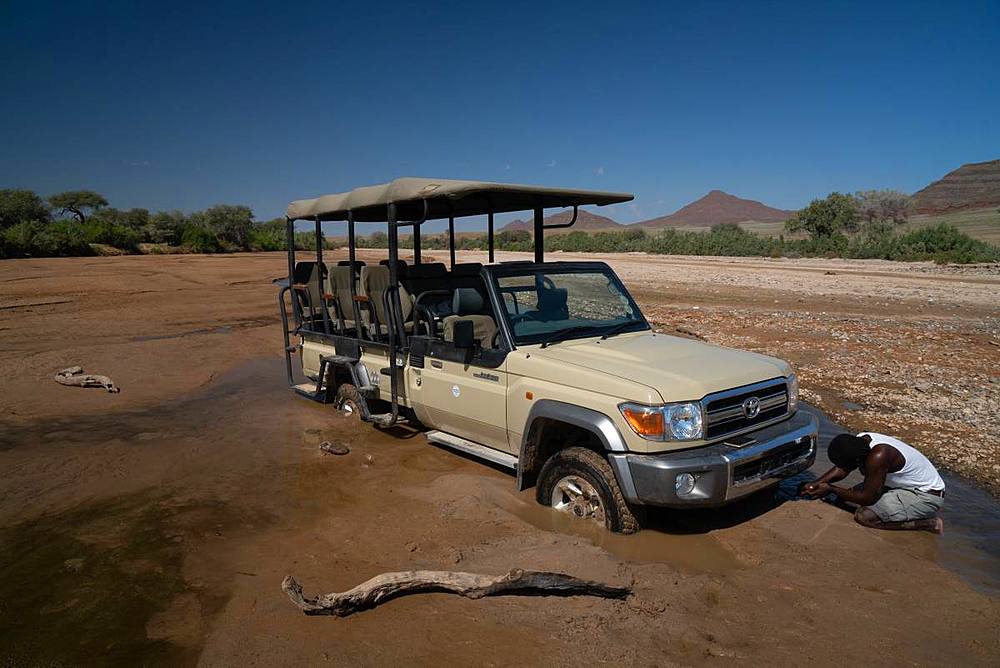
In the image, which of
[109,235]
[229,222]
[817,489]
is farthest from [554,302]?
[229,222]

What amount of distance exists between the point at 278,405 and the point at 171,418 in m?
1.30

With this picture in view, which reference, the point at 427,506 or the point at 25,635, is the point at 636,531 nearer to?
the point at 427,506

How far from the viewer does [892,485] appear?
473 cm

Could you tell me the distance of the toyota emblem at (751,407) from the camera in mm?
4309

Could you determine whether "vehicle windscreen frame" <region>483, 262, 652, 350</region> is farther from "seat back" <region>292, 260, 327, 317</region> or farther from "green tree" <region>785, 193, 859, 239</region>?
"green tree" <region>785, 193, 859, 239</region>

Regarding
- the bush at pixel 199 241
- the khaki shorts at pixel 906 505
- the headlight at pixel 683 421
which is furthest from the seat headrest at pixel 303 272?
the bush at pixel 199 241

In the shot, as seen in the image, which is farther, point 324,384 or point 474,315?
point 324,384

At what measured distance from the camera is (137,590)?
3.77 metres

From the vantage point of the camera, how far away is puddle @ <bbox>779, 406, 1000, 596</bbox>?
409 cm

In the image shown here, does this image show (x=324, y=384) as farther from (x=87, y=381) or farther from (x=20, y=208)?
(x=20, y=208)

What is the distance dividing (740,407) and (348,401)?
477cm

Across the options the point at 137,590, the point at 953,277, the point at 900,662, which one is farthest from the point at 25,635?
the point at 953,277

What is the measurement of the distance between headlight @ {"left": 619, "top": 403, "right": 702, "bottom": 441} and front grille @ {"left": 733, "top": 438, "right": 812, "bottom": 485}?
383 mm

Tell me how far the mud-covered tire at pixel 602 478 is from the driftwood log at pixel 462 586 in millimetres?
651
